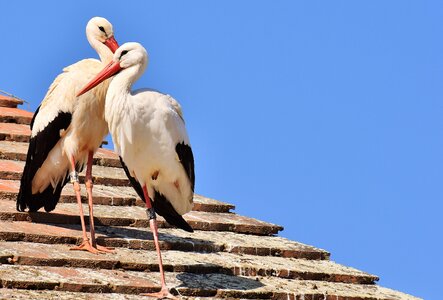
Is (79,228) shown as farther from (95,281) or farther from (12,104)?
(12,104)

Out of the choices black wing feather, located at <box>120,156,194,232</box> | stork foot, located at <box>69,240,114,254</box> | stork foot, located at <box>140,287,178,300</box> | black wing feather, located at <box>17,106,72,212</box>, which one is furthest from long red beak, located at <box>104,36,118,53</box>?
stork foot, located at <box>140,287,178,300</box>

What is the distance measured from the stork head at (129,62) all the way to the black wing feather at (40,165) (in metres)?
0.63

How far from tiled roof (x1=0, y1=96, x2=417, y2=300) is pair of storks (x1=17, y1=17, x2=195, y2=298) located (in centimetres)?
19

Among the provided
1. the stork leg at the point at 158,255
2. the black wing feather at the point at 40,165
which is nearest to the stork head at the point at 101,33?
the black wing feather at the point at 40,165

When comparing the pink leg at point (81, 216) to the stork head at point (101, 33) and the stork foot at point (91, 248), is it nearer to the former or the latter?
the stork foot at point (91, 248)

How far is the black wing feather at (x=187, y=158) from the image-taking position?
7.97 metres

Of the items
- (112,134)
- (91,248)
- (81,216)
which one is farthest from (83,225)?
(112,134)

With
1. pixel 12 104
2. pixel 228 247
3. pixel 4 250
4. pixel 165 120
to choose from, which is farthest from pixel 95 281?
pixel 12 104

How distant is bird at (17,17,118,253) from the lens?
8492mm

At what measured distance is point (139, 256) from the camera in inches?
318

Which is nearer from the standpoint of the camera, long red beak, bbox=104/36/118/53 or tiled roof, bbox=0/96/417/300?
tiled roof, bbox=0/96/417/300

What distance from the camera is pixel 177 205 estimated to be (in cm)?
831

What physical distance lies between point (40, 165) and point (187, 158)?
1.21 m

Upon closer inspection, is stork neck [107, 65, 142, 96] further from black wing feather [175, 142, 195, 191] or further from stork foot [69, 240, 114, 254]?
stork foot [69, 240, 114, 254]
